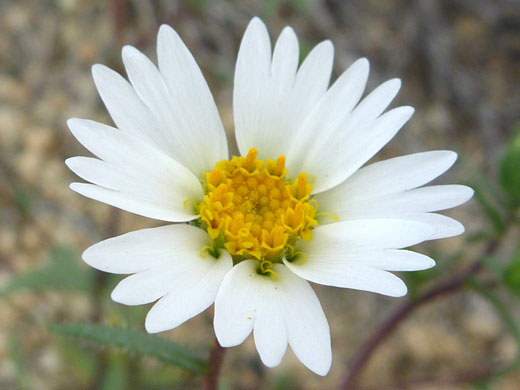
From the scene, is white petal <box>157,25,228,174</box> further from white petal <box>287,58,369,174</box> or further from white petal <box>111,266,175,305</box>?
white petal <box>111,266,175,305</box>

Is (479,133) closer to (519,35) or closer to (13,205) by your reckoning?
(519,35)

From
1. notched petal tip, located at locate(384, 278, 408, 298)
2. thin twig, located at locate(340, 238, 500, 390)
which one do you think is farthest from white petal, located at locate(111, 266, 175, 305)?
thin twig, located at locate(340, 238, 500, 390)

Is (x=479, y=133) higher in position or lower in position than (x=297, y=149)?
higher

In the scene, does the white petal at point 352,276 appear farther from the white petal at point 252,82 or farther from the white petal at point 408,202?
the white petal at point 252,82

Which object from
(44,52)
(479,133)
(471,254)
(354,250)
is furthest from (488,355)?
(44,52)

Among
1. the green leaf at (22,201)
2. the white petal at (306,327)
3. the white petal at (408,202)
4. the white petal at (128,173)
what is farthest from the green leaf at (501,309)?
the green leaf at (22,201)

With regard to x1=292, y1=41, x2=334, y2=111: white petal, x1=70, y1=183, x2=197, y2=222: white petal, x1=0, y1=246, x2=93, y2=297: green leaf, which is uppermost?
x1=292, y1=41, x2=334, y2=111: white petal
